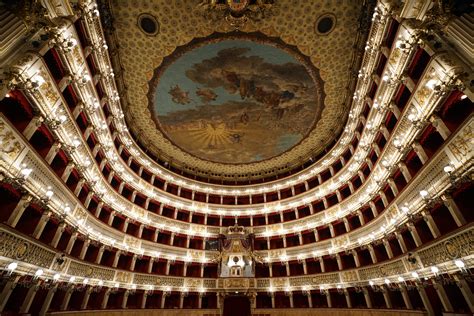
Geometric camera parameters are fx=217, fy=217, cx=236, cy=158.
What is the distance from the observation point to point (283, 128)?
24.5 metres

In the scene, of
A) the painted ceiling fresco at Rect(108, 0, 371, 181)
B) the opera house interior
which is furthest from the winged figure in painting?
the opera house interior

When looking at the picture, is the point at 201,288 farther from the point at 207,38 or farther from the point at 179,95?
the point at 207,38

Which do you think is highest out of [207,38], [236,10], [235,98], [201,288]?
[236,10]

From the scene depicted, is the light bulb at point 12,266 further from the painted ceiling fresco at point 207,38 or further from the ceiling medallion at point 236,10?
the ceiling medallion at point 236,10

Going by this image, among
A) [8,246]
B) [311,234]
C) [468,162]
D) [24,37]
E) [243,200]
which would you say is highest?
[243,200]

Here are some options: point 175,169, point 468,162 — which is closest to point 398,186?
point 468,162

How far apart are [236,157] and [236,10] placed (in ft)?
56.2

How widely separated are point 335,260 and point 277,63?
766 inches

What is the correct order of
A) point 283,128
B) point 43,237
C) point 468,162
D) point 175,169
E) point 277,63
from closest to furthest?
point 468,162, point 43,237, point 277,63, point 283,128, point 175,169

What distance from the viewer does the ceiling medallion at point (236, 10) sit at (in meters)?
15.3

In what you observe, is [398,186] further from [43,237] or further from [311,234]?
[43,237]

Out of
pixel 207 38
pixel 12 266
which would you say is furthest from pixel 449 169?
pixel 12 266

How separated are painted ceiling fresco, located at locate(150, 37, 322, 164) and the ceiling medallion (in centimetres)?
143

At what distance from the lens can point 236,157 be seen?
95.6 feet
